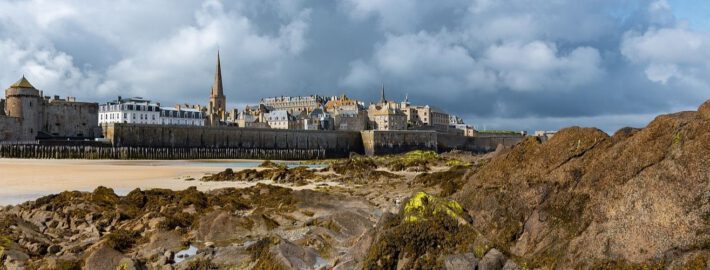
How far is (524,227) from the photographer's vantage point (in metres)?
6.33

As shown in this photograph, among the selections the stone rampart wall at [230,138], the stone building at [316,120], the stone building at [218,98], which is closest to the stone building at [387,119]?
the stone building at [316,120]

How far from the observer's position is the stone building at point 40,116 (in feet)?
186

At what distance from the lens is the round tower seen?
5794cm

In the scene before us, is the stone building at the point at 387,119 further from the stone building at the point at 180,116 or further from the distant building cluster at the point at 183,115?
the stone building at the point at 180,116

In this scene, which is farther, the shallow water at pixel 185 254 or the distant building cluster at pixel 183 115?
the distant building cluster at pixel 183 115

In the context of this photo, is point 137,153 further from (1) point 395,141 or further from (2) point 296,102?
(2) point 296,102

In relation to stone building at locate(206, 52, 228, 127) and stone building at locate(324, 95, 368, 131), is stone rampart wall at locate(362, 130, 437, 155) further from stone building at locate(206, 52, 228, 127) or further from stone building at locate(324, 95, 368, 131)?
stone building at locate(206, 52, 228, 127)

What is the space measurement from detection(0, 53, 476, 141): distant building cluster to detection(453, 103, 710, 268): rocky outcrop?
184 feet

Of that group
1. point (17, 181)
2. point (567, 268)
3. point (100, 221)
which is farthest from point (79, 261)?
point (17, 181)

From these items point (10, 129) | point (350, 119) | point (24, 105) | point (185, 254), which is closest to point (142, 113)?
point (24, 105)

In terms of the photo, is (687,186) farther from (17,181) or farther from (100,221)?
(17,181)

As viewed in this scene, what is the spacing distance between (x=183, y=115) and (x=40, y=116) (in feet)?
103

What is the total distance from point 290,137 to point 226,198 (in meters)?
51.6

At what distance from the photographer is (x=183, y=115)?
9538cm
